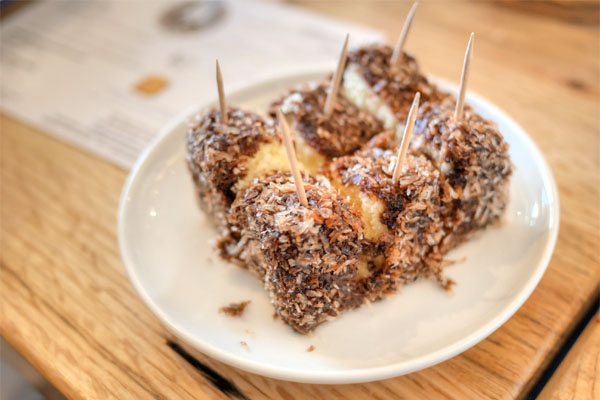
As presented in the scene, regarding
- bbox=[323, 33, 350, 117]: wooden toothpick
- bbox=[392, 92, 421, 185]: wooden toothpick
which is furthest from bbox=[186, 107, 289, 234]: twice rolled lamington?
bbox=[392, 92, 421, 185]: wooden toothpick

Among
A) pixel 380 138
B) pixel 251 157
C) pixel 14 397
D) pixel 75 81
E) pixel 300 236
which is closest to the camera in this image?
pixel 300 236

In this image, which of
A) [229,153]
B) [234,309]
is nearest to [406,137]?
[229,153]

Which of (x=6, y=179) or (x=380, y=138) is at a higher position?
(x=380, y=138)

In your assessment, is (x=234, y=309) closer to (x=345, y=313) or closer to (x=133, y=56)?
(x=345, y=313)

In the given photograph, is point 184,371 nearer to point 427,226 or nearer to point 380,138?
point 427,226

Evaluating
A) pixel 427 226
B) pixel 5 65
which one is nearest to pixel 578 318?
pixel 427 226

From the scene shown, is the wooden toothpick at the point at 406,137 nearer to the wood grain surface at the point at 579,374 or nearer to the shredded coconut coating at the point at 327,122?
the shredded coconut coating at the point at 327,122

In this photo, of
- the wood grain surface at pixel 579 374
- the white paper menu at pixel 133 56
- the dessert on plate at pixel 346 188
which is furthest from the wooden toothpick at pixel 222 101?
the wood grain surface at pixel 579 374
